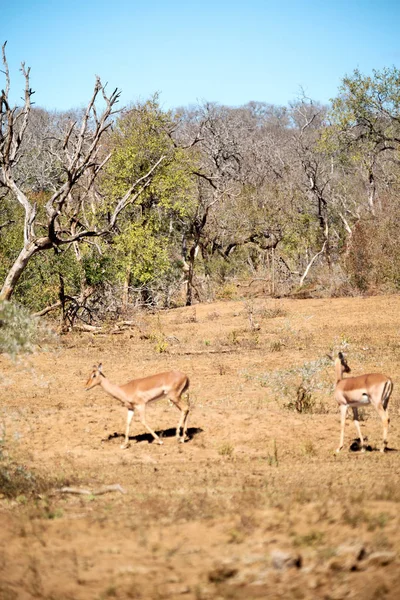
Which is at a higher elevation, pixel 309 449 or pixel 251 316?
pixel 251 316

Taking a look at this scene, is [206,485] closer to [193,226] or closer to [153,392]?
[153,392]

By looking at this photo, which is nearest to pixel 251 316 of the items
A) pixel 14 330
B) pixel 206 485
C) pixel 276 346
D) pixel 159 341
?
pixel 276 346

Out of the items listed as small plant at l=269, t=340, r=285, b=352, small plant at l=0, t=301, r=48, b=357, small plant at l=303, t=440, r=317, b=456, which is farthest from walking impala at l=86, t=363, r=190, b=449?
small plant at l=269, t=340, r=285, b=352

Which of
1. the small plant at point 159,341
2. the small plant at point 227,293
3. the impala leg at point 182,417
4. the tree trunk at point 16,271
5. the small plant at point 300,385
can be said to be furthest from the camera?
the small plant at point 227,293

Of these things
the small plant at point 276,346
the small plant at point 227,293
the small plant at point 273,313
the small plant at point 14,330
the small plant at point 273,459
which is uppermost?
the small plant at point 14,330

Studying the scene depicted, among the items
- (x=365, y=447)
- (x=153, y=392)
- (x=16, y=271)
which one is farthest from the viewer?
(x=16, y=271)

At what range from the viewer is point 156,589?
5.31 metres

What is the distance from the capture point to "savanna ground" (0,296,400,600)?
5.52 meters

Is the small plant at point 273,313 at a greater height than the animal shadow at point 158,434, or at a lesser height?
greater

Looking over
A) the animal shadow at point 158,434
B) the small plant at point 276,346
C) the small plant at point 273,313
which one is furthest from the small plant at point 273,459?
the small plant at point 273,313

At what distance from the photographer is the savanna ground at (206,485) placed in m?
5.52

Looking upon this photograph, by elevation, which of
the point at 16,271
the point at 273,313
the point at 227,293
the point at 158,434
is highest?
the point at 16,271

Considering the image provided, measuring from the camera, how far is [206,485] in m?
9.18

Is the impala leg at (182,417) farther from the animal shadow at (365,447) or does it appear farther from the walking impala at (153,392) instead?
the animal shadow at (365,447)
